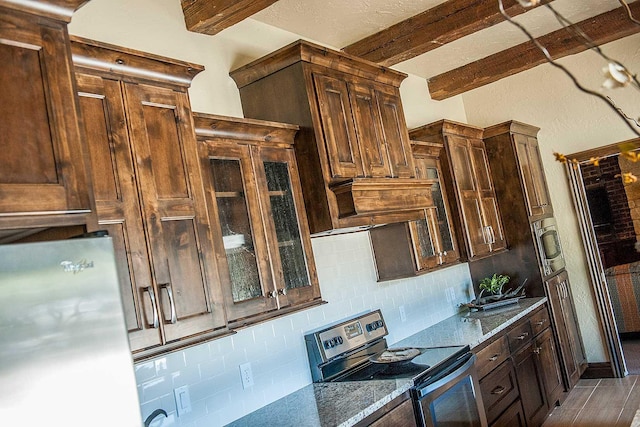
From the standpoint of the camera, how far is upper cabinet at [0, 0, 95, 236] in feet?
5.02

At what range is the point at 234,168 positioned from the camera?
9.03 feet

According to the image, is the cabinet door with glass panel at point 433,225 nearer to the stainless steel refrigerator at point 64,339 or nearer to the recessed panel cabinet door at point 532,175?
the recessed panel cabinet door at point 532,175

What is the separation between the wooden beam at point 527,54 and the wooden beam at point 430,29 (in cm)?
107

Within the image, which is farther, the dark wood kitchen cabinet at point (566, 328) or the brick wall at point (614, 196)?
the brick wall at point (614, 196)

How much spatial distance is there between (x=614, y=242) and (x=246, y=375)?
6.81 m

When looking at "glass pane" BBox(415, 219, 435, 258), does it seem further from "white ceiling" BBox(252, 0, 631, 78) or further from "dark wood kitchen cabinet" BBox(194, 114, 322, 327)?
"white ceiling" BBox(252, 0, 631, 78)

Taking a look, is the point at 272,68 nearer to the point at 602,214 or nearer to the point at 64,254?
the point at 64,254

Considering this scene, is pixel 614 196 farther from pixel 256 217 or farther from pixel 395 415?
pixel 256 217

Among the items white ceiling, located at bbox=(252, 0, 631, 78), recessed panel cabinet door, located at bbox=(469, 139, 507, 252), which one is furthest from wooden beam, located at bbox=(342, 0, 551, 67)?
recessed panel cabinet door, located at bbox=(469, 139, 507, 252)

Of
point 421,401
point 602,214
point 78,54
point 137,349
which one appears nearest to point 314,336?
point 421,401

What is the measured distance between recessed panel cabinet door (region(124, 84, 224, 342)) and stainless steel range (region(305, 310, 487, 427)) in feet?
3.54

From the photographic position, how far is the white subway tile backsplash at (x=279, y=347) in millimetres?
2561

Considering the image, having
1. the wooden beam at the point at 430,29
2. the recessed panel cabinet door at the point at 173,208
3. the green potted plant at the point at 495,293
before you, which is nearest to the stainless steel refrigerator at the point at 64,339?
the recessed panel cabinet door at the point at 173,208

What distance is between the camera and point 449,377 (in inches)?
121
